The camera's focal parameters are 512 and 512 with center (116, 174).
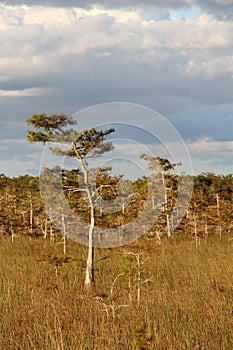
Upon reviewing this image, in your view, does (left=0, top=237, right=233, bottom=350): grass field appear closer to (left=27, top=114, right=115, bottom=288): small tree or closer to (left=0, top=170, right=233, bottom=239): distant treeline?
(left=27, top=114, right=115, bottom=288): small tree

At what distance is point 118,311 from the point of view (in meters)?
9.26

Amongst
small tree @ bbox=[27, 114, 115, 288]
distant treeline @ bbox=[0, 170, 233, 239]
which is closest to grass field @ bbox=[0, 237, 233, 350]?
small tree @ bbox=[27, 114, 115, 288]

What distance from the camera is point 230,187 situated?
34469 mm

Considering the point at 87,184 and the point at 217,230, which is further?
the point at 217,230

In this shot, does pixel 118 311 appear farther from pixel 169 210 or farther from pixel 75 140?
pixel 169 210

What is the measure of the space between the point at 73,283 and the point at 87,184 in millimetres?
→ 2862

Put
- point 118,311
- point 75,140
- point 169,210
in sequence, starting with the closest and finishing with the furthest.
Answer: point 118,311, point 75,140, point 169,210

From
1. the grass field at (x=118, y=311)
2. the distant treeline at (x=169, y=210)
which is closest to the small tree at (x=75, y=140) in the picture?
the grass field at (x=118, y=311)

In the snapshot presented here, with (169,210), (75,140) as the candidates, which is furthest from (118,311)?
(169,210)

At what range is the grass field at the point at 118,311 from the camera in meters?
7.20

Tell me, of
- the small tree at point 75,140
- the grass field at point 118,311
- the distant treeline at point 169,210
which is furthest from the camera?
the distant treeline at point 169,210

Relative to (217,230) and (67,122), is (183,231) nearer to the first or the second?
(217,230)

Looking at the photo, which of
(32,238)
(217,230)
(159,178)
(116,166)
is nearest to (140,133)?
(116,166)

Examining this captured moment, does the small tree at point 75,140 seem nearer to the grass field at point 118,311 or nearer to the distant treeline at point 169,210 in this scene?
the grass field at point 118,311
